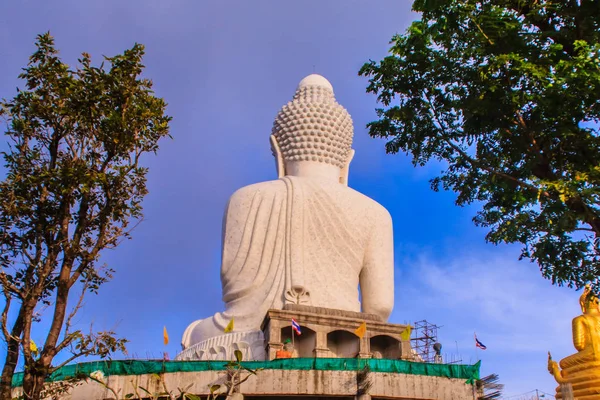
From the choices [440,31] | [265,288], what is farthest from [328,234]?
[440,31]

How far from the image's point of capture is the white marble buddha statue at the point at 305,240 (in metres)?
14.5

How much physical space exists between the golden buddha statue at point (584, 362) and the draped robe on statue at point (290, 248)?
13.5 ft

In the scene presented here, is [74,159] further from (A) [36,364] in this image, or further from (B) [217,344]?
(B) [217,344]

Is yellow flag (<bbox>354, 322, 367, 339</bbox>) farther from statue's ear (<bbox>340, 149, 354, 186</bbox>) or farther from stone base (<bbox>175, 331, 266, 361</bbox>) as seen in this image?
statue's ear (<bbox>340, 149, 354, 186</bbox>)

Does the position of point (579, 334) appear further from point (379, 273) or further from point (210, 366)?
point (210, 366)

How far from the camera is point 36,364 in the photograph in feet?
23.4

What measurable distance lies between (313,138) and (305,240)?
299cm

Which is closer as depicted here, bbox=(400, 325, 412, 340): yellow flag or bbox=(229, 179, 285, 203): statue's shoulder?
bbox=(400, 325, 412, 340): yellow flag

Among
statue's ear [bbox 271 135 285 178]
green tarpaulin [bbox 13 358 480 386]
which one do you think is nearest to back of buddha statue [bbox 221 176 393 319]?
statue's ear [bbox 271 135 285 178]

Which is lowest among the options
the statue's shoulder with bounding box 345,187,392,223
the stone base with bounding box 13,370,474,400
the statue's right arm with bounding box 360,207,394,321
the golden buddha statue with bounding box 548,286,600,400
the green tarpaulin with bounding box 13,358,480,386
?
the stone base with bounding box 13,370,474,400

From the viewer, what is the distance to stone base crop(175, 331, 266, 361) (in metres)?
13.1

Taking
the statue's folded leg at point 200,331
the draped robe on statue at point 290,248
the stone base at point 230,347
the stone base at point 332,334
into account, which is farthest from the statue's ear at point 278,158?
the stone base at point 230,347

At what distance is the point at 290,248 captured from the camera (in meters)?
15.1

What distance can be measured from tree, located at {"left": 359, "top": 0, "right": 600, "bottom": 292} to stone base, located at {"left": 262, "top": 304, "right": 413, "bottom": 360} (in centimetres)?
484
